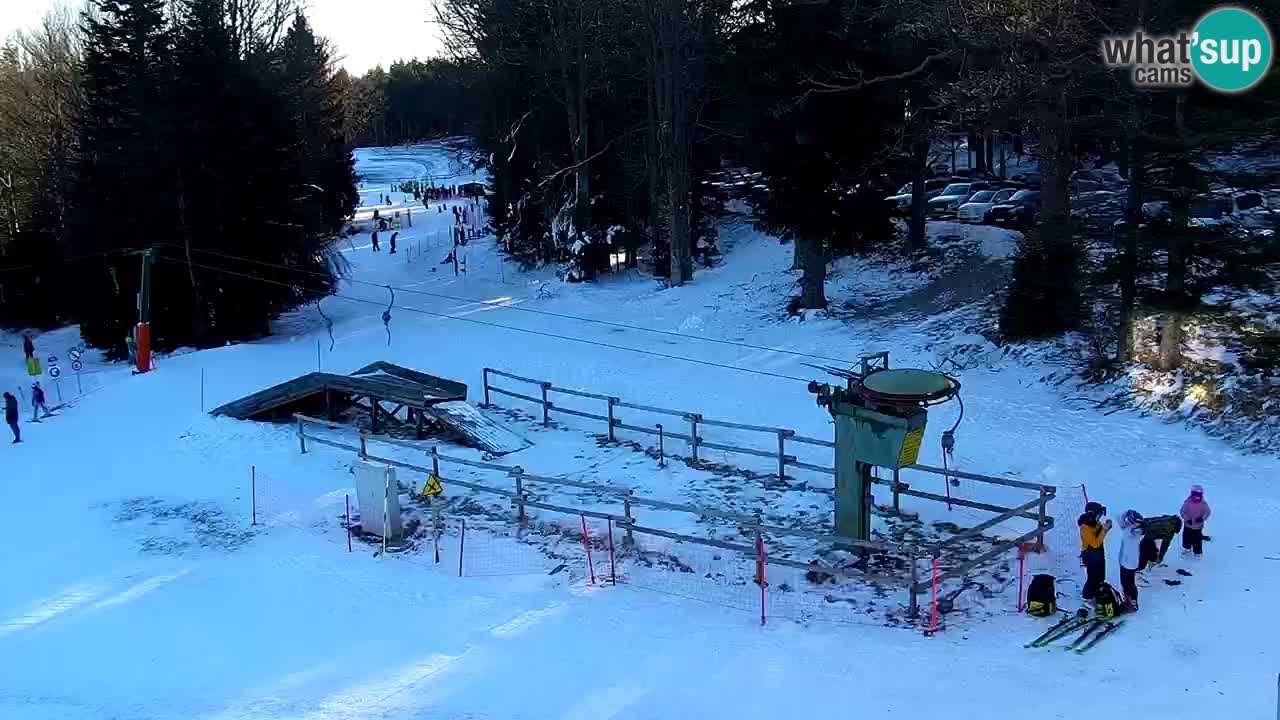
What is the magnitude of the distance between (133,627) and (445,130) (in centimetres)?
11129

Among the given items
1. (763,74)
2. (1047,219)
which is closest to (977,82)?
(1047,219)

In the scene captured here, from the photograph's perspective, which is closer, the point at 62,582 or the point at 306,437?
the point at 62,582

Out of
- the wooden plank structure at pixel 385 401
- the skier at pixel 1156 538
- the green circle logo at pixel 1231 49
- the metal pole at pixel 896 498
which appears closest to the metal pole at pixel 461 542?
the wooden plank structure at pixel 385 401

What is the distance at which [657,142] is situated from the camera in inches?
1516

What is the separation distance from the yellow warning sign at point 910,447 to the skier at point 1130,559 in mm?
2527

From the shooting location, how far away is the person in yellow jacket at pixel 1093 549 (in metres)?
12.5

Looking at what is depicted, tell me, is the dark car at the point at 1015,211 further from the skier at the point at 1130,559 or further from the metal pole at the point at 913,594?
the metal pole at the point at 913,594

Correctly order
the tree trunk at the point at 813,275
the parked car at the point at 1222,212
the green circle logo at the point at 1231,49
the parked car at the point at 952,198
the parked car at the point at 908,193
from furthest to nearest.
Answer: the parked car at the point at 952,198, the parked car at the point at 908,193, the tree trunk at the point at 813,275, the parked car at the point at 1222,212, the green circle logo at the point at 1231,49

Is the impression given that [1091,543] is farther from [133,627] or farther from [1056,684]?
[133,627]

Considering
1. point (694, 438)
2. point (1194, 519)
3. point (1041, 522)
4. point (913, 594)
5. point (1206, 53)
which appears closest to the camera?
point (913, 594)

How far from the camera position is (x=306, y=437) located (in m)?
21.2

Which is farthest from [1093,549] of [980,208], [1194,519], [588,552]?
[980,208]

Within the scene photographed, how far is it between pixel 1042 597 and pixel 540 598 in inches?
240

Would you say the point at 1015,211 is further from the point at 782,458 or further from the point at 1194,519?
the point at 1194,519
